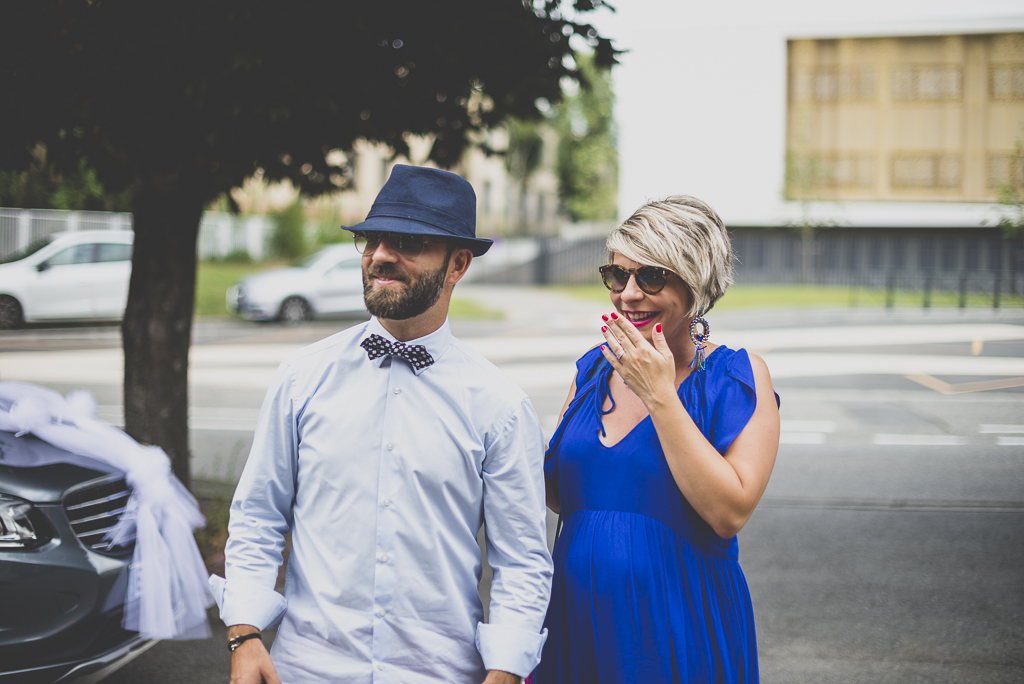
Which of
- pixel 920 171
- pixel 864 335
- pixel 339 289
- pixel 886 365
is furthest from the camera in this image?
pixel 920 171

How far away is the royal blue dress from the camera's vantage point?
1.97m

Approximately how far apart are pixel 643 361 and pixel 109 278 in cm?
1604

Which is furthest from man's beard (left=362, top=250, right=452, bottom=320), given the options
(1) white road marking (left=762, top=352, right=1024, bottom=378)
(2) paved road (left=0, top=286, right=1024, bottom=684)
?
(1) white road marking (left=762, top=352, right=1024, bottom=378)

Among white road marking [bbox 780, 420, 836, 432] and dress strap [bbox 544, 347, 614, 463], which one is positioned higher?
dress strap [bbox 544, 347, 614, 463]

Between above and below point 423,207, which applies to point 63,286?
below

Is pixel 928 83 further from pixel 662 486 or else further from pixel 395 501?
pixel 395 501

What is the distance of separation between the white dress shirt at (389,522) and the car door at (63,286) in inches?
562

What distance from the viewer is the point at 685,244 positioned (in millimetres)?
2021

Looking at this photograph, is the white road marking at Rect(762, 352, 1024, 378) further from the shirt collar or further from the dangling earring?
the shirt collar

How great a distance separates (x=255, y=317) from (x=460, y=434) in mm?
17231

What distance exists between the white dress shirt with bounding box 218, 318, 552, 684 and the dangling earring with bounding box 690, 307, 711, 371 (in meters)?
0.50

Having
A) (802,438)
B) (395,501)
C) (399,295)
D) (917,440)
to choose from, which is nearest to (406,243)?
(399,295)

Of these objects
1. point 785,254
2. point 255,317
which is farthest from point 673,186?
point 255,317

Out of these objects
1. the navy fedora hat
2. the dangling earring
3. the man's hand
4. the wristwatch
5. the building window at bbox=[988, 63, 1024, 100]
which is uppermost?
the building window at bbox=[988, 63, 1024, 100]
